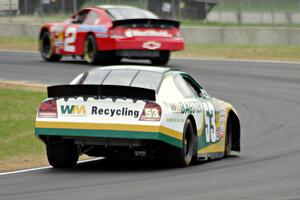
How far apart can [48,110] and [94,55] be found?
14.8m

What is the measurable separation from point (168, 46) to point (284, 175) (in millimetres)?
14753

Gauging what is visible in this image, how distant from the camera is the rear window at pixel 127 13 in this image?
1049 inches

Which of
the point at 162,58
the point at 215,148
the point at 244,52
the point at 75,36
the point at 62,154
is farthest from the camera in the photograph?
the point at 244,52

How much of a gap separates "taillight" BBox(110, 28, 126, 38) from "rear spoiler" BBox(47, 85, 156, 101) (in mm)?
13729

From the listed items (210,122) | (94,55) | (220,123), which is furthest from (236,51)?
(210,122)

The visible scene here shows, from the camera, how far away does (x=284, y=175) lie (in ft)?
37.7

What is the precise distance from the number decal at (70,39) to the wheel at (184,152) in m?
15.2

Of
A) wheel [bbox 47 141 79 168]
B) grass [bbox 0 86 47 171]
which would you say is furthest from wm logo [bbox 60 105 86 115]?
grass [bbox 0 86 47 171]

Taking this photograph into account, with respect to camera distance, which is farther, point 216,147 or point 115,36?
point 115,36

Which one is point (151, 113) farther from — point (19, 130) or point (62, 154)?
point (19, 130)

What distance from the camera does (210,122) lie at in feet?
43.7

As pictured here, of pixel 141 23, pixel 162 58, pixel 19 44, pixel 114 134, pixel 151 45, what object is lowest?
pixel 19 44

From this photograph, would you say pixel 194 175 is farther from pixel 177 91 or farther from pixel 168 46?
pixel 168 46

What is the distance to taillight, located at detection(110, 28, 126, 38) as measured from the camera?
25.8 metres
